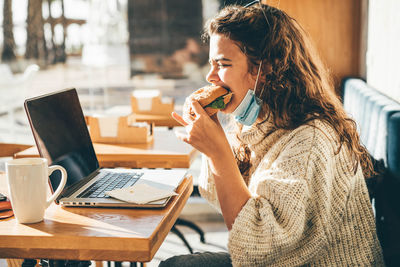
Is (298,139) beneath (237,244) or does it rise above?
above

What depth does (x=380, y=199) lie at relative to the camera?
165cm

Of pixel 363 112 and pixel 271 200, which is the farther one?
pixel 363 112

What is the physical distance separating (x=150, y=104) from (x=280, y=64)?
5.86 ft

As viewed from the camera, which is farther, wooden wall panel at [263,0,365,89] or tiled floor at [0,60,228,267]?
tiled floor at [0,60,228,267]

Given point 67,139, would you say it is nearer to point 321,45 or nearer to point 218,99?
point 218,99

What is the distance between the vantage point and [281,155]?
1.14 metres

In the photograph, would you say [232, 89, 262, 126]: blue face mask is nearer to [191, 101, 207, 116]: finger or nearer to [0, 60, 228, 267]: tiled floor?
[191, 101, 207, 116]: finger

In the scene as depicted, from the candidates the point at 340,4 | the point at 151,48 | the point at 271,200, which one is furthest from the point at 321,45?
the point at 151,48

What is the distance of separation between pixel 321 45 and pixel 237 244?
271cm

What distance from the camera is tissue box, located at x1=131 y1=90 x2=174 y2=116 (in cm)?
297

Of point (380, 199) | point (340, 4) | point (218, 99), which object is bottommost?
point (380, 199)

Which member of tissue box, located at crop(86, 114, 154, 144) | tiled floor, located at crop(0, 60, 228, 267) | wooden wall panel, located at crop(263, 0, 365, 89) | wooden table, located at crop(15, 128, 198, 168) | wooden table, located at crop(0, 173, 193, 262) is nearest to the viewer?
wooden table, located at crop(0, 173, 193, 262)

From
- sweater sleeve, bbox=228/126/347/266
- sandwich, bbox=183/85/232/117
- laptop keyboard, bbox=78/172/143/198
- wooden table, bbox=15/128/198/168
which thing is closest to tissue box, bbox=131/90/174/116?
wooden table, bbox=15/128/198/168

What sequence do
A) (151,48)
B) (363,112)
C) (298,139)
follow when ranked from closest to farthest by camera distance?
1. (298,139)
2. (363,112)
3. (151,48)
